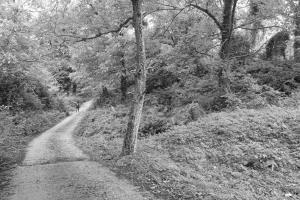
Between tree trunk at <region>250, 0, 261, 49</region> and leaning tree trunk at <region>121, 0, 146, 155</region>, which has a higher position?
tree trunk at <region>250, 0, 261, 49</region>

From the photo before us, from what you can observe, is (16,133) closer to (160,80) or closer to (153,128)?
(153,128)

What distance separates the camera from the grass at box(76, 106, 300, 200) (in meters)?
7.07

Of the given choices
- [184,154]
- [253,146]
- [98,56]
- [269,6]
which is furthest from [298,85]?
[98,56]

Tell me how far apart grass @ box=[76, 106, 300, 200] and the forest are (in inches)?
1.5

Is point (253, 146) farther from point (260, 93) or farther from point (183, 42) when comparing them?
point (183, 42)

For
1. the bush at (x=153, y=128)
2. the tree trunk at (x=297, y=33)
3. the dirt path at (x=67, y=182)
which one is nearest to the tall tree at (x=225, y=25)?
the tree trunk at (x=297, y=33)

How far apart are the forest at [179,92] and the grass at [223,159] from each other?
0.12 feet

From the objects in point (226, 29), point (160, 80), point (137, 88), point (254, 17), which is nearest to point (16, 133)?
point (160, 80)

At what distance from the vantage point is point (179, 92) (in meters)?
17.7

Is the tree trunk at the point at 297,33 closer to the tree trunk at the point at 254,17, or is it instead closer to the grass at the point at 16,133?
the tree trunk at the point at 254,17

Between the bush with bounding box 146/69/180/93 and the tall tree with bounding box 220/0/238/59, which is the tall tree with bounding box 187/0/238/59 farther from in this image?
the bush with bounding box 146/69/180/93

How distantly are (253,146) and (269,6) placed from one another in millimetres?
7794

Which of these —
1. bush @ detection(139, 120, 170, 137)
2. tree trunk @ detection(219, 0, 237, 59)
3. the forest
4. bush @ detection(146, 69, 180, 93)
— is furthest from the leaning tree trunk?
bush @ detection(146, 69, 180, 93)

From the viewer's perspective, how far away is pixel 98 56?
65.6 ft
